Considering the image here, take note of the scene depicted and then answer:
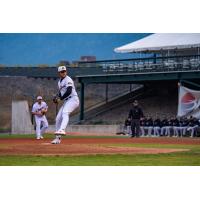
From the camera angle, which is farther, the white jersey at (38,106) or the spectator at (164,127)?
the spectator at (164,127)

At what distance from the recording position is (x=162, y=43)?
22766mm

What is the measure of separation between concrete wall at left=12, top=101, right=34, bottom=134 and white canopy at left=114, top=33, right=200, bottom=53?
289 centimetres

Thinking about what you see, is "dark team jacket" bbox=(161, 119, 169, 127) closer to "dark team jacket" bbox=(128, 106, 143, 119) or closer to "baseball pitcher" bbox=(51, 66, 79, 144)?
"dark team jacket" bbox=(128, 106, 143, 119)

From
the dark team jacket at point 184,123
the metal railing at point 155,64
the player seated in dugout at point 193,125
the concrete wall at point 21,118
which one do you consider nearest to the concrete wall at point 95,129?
the concrete wall at point 21,118

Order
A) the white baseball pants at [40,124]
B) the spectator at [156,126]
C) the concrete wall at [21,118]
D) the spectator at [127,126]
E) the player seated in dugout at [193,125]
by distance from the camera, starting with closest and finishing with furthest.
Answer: the concrete wall at [21,118]
the white baseball pants at [40,124]
the player seated in dugout at [193,125]
the spectator at [127,126]
the spectator at [156,126]

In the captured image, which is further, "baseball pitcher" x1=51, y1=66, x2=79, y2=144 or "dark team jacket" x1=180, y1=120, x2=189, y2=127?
"dark team jacket" x1=180, y1=120, x2=189, y2=127

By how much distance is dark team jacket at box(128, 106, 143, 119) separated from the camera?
21.5 metres

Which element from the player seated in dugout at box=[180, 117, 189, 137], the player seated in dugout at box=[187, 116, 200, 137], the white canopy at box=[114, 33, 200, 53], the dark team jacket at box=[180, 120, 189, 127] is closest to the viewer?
the white canopy at box=[114, 33, 200, 53]

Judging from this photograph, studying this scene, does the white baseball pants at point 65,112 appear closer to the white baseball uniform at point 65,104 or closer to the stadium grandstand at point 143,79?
the white baseball uniform at point 65,104

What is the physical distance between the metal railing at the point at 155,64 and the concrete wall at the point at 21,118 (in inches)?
122

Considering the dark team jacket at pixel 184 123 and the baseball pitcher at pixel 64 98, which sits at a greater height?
the baseball pitcher at pixel 64 98

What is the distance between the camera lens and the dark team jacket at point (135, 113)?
21.5 meters

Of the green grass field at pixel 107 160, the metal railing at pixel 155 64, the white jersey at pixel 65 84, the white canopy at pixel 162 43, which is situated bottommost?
the green grass field at pixel 107 160

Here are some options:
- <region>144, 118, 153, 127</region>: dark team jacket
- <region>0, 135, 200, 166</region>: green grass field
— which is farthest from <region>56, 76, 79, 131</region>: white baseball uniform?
<region>144, 118, 153, 127</region>: dark team jacket
